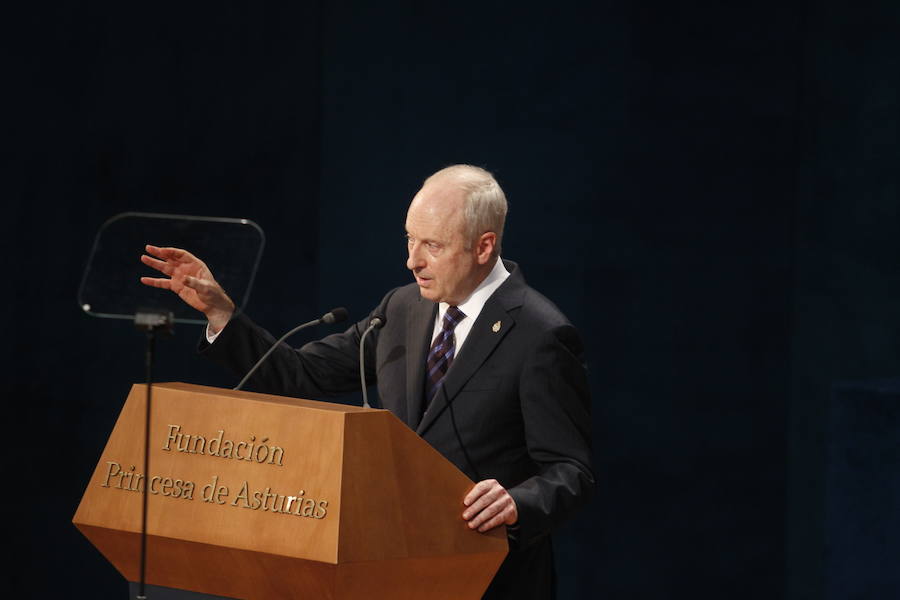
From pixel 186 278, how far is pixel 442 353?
1.98 feet

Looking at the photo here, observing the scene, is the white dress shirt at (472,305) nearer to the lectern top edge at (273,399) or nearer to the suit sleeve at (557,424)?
the suit sleeve at (557,424)

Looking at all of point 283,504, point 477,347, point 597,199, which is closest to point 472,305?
point 477,347

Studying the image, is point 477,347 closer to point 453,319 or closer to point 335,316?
point 453,319

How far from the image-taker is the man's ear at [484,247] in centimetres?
301

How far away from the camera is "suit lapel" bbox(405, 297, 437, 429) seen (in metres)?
2.98

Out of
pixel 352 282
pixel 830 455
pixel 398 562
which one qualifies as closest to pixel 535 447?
pixel 398 562

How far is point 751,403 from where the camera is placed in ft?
16.1

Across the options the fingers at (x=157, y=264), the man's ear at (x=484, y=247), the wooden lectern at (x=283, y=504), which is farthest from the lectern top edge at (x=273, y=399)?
the man's ear at (x=484, y=247)

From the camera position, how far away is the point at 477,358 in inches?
115

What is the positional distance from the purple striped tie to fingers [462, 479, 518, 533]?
1.57 ft

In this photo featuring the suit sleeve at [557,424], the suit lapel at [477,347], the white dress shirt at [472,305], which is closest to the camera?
the suit sleeve at [557,424]

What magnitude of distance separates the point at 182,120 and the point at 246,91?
0.88 feet

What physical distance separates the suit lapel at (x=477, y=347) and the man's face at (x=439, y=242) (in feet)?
0.31

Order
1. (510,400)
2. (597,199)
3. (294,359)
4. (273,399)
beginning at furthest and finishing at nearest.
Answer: (597,199) → (294,359) → (510,400) → (273,399)
